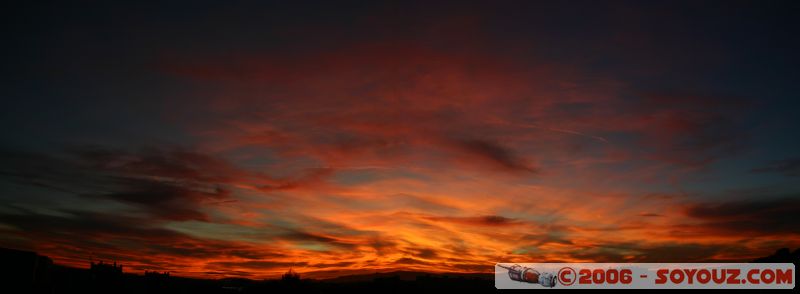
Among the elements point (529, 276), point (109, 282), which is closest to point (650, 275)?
point (529, 276)

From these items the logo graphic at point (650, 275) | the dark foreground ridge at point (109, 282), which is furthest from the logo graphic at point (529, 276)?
the dark foreground ridge at point (109, 282)

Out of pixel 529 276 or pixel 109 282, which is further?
pixel 529 276

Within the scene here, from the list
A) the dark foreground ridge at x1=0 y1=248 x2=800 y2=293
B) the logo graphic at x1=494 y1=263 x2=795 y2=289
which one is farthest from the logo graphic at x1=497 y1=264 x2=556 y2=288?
the dark foreground ridge at x1=0 y1=248 x2=800 y2=293

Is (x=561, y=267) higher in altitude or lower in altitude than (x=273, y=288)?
higher

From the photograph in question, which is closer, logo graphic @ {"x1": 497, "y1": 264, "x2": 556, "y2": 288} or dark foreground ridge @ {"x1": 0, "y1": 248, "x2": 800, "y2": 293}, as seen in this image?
dark foreground ridge @ {"x1": 0, "y1": 248, "x2": 800, "y2": 293}

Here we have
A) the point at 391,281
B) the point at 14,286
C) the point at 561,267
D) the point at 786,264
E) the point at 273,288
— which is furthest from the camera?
the point at 391,281

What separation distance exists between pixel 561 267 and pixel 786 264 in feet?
57.7

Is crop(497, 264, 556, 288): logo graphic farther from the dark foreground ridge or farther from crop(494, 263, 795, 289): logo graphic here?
the dark foreground ridge

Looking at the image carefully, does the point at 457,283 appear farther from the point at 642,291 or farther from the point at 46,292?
the point at 46,292

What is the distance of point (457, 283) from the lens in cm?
8238

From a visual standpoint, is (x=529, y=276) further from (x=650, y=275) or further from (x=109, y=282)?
(x=109, y=282)

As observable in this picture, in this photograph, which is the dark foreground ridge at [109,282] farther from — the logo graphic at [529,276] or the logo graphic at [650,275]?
the logo graphic at [529,276]

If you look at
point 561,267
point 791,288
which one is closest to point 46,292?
point 561,267

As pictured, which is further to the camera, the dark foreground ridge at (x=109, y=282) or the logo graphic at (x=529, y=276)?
the logo graphic at (x=529, y=276)
